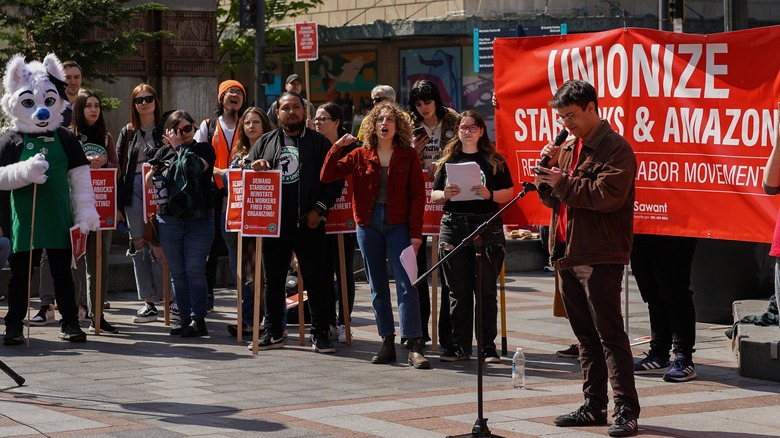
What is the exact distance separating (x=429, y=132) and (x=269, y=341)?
2.05m

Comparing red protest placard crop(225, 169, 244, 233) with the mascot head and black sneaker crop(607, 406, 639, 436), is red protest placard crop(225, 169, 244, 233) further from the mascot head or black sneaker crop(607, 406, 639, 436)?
black sneaker crop(607, 406, 639, 436)

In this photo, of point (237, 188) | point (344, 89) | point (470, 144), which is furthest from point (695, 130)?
point (344, 89)

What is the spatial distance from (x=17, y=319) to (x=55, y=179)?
1132 millimetres

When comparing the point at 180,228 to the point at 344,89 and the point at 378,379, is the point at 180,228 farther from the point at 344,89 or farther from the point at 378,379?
the point at 344,89

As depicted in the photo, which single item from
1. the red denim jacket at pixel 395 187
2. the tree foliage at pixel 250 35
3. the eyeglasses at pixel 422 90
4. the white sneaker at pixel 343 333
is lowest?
the white sneaker at pixel 343 333

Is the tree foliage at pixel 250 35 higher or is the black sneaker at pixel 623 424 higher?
the tree foliage at pixel 250 35

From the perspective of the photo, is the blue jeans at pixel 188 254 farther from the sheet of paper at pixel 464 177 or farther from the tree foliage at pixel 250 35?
the tree foliage at pixel 250 35

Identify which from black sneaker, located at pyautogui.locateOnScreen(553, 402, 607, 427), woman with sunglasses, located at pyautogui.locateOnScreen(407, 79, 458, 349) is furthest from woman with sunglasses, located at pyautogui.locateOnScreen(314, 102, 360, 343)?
black sneaker, located at pyautogui.locateOnScreen(553, 402, 607, 427)

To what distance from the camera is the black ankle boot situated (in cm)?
1155

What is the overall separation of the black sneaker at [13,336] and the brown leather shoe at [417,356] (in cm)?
314

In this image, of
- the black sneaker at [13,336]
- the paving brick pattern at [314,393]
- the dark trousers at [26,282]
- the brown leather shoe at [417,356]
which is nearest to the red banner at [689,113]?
the paving brick pattern at [314,393]

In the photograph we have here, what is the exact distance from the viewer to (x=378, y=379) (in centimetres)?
941

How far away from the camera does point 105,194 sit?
39.3ft

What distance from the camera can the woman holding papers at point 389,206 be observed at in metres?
10.2
